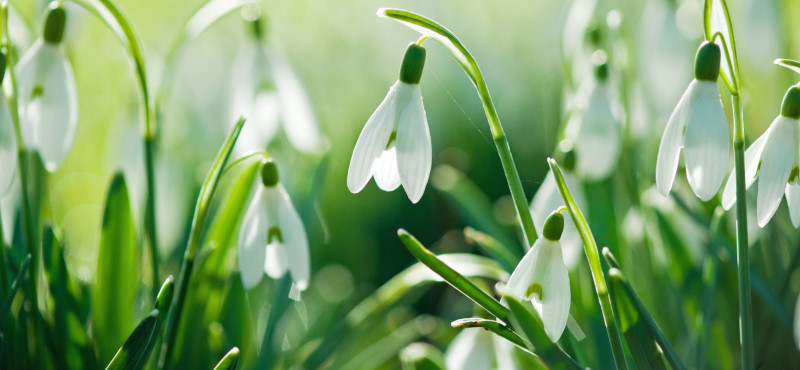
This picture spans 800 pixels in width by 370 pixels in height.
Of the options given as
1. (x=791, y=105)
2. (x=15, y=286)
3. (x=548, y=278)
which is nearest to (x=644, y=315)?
(x=548, y=278)

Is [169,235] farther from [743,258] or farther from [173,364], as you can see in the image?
[743,258]

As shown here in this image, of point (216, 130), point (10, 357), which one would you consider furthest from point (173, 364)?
point (216, 130)

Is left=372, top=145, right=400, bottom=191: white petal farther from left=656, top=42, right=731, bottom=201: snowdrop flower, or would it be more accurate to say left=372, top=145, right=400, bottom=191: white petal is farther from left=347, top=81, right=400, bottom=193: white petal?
left=656, top=42, right=731, bottom=201: snowdrop flower

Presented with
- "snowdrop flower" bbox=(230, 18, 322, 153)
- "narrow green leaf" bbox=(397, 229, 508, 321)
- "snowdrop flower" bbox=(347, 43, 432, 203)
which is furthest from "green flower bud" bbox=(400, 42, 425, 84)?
"snowdrop flower" bbox=(230, 18, 322, 153)

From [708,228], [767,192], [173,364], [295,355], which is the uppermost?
[767,192]

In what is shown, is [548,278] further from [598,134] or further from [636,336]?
[598,134]

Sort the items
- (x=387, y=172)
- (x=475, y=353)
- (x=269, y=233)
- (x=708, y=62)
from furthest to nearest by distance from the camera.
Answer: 1. (x=475, y=353)
2. (x=269, y=233)
3. (x=387, y=172)
4. (x=708, y=62)

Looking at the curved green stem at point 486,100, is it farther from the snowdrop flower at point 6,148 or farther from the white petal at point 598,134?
the snowdrop flower at point 6,148
